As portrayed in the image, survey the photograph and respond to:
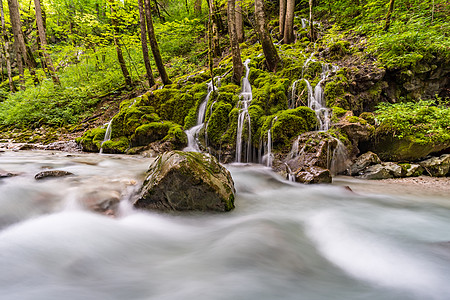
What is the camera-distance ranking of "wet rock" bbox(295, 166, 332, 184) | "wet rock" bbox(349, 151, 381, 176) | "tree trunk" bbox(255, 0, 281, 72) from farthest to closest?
"tree trunk" bbox(255, 0, 281, 72) → "wet rock" bbox(349, 151, 381, 176) → "wet rock" bbox(295, 166, 332, 184)

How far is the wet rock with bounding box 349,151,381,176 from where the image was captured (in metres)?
5.50

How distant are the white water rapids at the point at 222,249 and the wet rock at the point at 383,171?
122 cm

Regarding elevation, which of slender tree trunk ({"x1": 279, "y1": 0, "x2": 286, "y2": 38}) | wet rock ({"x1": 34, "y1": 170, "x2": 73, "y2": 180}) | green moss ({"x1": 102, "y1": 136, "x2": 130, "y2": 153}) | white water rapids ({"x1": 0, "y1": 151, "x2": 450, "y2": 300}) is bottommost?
white water rapids ({"x1": 0, "y1": 151, "x2": 450, "y2": 300})

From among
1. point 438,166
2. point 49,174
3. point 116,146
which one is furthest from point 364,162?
point 116,146

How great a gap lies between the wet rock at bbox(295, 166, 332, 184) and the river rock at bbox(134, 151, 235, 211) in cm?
223

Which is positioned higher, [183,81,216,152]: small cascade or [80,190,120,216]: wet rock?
[183,81,216,152]: small cascade

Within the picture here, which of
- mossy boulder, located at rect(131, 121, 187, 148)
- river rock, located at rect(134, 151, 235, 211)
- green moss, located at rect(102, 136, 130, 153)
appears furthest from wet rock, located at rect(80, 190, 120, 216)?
green moss, located at rect(102, 136, 130, 153)

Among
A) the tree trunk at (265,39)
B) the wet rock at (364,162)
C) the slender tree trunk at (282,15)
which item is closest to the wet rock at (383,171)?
the wet rock at (364,162)

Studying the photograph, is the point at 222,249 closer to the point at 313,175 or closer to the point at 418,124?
the point at 313,175

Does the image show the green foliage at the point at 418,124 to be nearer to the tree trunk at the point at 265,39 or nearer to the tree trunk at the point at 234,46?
the tree trunk at the point at 265,39

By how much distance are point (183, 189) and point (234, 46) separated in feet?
21.9

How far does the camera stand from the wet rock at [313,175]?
471cm

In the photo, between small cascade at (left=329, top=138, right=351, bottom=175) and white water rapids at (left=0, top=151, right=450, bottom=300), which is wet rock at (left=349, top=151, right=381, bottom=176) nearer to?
small cascade at (left=329, top=138, right=351, bottom=175)

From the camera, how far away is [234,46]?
8016 mm
